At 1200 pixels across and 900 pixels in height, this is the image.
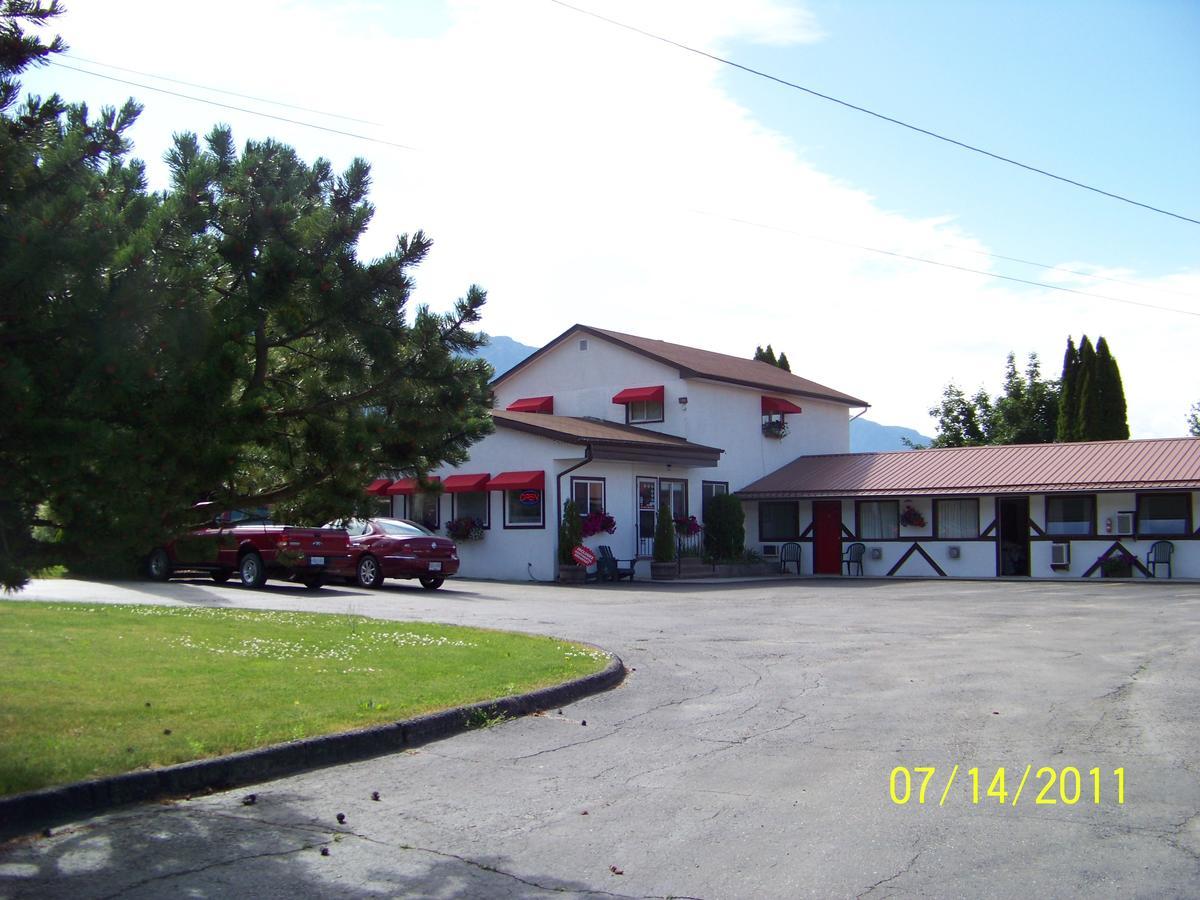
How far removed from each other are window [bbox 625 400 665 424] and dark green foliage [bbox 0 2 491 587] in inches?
1069

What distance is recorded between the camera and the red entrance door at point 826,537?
35.0m

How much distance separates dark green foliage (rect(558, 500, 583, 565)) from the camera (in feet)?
93.8

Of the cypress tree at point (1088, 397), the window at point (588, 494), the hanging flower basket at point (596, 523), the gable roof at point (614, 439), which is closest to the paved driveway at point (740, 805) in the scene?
the gable roof at point (614, 439)

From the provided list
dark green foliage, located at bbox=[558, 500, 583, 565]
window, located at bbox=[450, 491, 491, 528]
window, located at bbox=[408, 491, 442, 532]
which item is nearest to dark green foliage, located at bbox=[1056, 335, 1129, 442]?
dark green foliage, located at bbox=[558, 500, 583, 565]

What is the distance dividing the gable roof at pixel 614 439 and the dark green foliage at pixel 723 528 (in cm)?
126

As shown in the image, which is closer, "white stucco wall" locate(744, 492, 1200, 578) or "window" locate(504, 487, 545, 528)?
"window" locate(504, 487, 545, 528)

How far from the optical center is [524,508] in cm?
2973

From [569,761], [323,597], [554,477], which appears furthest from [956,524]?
[569,761]

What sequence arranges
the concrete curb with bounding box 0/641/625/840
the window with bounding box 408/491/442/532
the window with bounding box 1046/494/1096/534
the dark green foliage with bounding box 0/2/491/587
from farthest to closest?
1. the window with bounding box 408/491/442/532
2. the window with bounding box 1046/494/1096/534
3. the concrete curb with bounding box 0/641/625/840
4. the dark green foliage with bounding box 0/2/491/587

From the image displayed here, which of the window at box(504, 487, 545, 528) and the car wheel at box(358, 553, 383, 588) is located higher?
the window at box(504, 487, 545, 528)

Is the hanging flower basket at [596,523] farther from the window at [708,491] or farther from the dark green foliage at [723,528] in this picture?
the window at [708,491]

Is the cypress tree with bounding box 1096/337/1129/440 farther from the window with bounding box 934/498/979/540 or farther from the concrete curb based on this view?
the concrete curb

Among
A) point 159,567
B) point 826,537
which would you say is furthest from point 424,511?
point 826,537

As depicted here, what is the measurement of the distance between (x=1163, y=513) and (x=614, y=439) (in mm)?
→ 14657
